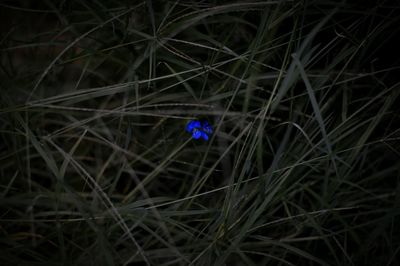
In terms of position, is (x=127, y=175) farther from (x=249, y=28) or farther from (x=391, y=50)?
(x=391, y=50)

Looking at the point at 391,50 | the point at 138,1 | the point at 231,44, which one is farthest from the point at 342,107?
the point at 138,1

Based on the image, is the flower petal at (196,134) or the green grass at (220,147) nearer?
the green grass at (220,147)

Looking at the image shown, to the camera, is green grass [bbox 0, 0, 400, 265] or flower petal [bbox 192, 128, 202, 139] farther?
flower petal [bbox 192, 128, 202, 139]
